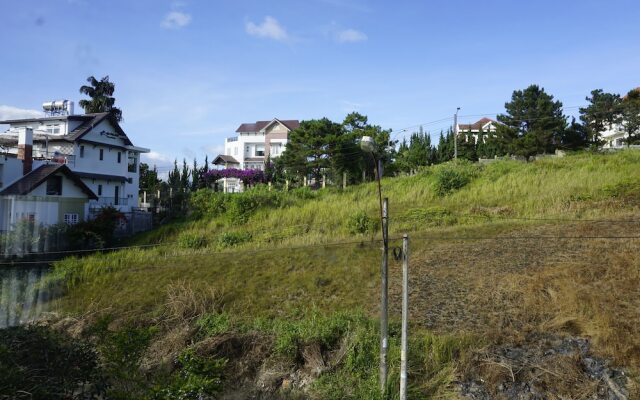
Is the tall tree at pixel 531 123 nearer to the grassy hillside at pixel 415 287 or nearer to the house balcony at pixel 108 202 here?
the grassy hillside at pixel 415 287

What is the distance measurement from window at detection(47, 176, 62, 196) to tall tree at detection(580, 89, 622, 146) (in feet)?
129

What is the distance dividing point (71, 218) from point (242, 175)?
17.4 metres

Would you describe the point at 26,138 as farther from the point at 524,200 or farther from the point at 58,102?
the point at 524,200

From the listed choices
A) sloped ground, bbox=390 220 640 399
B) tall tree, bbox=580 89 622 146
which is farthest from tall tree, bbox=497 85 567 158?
sloped ground, bbox=390 220 640 399

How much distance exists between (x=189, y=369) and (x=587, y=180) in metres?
23.3

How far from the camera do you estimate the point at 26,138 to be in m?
25.1

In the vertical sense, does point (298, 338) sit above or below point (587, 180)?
below

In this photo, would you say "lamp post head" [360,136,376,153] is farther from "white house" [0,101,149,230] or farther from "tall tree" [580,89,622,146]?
"tall tree" [580,89,622,146]

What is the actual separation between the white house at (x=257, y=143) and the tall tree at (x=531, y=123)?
2564cm

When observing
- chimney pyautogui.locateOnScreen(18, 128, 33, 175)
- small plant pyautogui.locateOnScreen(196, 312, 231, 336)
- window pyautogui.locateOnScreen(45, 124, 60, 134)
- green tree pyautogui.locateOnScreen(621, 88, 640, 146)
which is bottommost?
small plant pyautogui.locateOnScreen(196, 312, 231, 336)

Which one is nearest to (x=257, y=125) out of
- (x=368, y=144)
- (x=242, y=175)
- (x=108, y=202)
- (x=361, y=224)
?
(x=242, y=175)

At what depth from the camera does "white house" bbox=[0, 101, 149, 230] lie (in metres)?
24.2

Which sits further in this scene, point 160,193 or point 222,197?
point 160,193

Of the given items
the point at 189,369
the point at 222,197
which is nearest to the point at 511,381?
the point at 189,369
